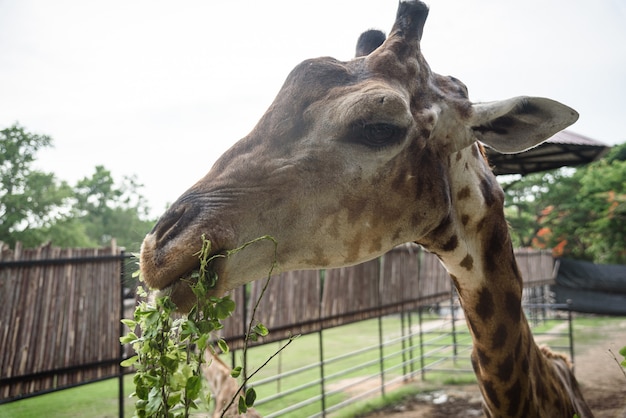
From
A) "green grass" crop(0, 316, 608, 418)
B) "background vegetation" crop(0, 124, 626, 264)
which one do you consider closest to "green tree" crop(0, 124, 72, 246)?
"background vegetation" crop(0, 124, 626, 264)

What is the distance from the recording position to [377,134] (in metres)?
1.77

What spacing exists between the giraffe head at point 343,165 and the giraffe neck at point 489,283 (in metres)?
0.14

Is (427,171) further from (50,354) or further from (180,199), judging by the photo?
(50,354)

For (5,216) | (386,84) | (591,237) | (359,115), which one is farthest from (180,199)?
(591,237)

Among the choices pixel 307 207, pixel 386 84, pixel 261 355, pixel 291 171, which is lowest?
pixel 261 355

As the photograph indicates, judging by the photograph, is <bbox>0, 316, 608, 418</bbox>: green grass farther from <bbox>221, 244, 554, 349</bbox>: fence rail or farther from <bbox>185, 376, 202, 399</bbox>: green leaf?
<bbox>185, 376, 202, 399</bbox>: green leaf

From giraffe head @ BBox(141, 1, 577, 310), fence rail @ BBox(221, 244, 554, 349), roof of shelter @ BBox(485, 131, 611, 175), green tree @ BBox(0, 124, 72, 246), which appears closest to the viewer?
giraffe head @ BBox(141, 1, 577, 310)

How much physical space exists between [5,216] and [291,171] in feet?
65.7

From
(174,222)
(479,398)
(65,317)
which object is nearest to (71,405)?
(65,317)

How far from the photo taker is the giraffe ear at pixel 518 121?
73.5 inches

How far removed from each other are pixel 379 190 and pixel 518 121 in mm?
712

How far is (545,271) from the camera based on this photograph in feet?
62.3

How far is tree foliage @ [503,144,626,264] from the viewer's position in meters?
17.8

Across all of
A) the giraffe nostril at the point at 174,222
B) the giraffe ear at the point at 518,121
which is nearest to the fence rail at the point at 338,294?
the giraffe ear at the point at 518,121
